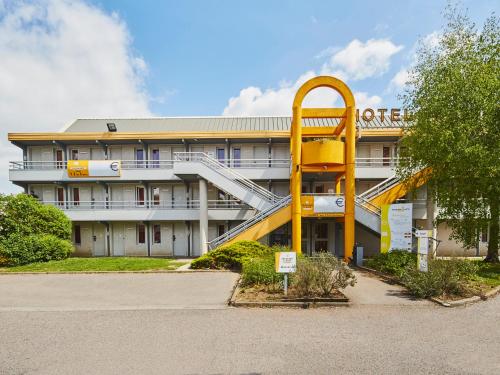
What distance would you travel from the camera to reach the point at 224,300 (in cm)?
897

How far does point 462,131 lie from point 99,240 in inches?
1063

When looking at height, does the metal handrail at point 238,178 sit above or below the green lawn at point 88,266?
above

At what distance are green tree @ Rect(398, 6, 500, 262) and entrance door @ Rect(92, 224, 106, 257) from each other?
24383mm

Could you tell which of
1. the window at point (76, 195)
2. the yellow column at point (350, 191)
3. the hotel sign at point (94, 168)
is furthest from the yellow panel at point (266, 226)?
the window at point (76, 195)

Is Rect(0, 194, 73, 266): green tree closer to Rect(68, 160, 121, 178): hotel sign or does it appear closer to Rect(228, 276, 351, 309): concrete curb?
Rect(68, 160, 121, 178): hotel sign

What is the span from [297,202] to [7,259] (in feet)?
61.3

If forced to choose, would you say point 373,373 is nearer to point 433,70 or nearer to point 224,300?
point 224,300

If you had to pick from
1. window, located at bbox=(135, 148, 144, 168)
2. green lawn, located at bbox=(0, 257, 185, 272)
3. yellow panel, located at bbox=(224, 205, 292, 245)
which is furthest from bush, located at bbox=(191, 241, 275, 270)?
window, located at bbox=(135, 148, 144, 168)

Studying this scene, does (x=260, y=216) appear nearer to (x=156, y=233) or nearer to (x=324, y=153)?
(x=324, y=153)

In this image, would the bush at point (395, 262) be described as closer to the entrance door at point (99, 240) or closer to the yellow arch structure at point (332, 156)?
the yellow arch structure at point (332, 156)

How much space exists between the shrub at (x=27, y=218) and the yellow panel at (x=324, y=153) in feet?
58.7

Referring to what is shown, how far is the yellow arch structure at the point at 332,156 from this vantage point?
1563 cm

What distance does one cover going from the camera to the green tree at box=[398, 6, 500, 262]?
12.2 metres

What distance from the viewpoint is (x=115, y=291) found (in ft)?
34.0
